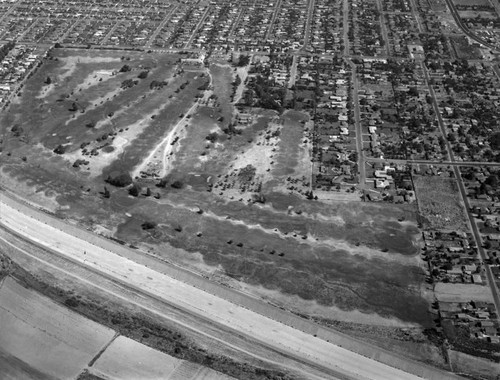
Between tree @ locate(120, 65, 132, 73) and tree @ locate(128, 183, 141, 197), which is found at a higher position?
tree @ locate(120, 65, 132, 73)

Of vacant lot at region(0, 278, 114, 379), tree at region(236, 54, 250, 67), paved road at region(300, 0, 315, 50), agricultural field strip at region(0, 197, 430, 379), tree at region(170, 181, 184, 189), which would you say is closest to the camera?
vacant lot at region(0, 278, 114, 379)

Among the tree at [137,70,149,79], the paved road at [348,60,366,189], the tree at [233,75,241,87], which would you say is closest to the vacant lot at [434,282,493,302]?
the paved road at [348,60,366,189]

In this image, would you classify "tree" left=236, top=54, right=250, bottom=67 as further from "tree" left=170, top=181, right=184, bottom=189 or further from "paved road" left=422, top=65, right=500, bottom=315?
"tree" left=170, top=181, right=184, bottom=189

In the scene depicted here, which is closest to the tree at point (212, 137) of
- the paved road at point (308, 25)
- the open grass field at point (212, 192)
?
the open grass field at point (212, 192)

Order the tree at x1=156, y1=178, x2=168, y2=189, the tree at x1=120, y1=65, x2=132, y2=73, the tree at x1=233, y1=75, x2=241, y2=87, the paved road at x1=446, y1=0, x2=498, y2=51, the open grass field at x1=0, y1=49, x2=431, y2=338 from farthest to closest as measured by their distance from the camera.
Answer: the paved road at x1=446, y1=0, x2=498, y2=51 < the tree at x1=120, y1=65, x2=132, y2=73 < the tree at x1=233, y1=75, x2=241, y2=87 < the tree at x1=156, y1=178, x2=168, y2=189 < the open grass field at x1=0, y1=49, x2=431, y2=338

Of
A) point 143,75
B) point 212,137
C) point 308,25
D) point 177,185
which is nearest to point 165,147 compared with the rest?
point 212,137

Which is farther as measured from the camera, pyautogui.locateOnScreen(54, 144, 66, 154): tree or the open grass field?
pyautogui.locateOnScreen(54, 144, 66, 154): tree
